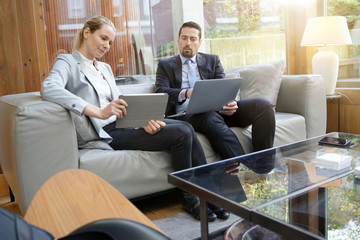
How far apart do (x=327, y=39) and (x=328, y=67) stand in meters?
0.25

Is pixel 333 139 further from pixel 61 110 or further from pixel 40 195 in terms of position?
pixel 40 195

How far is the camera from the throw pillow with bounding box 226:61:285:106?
2.66 meters

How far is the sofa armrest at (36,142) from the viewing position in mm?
1572

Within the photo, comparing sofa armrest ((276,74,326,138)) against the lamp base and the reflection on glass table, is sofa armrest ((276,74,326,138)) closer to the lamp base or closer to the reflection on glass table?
the lamp base

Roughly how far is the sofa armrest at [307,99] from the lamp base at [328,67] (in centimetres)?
54

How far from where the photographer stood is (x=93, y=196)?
1.90 ft

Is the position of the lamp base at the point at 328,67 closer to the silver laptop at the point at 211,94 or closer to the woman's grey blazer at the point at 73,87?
the silver laptop at the point at 211,94

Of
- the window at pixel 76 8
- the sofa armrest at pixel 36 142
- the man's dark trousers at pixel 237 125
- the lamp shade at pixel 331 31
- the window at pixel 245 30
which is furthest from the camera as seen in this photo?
the window at pixel 245 30

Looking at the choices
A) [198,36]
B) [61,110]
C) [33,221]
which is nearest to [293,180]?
[33,221]

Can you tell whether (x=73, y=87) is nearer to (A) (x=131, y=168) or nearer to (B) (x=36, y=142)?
(B) (x=36, y=142)

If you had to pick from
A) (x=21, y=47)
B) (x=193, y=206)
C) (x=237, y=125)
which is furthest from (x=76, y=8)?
(x=193, y=206)

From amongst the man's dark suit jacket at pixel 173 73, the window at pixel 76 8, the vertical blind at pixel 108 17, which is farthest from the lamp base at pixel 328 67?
the window at pixel 76 8

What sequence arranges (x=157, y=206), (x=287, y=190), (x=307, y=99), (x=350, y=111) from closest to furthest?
(x=287, y=190), (x=157, y=206), (x=307, y=99), (x=350, y=111)

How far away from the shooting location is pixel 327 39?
304cm
